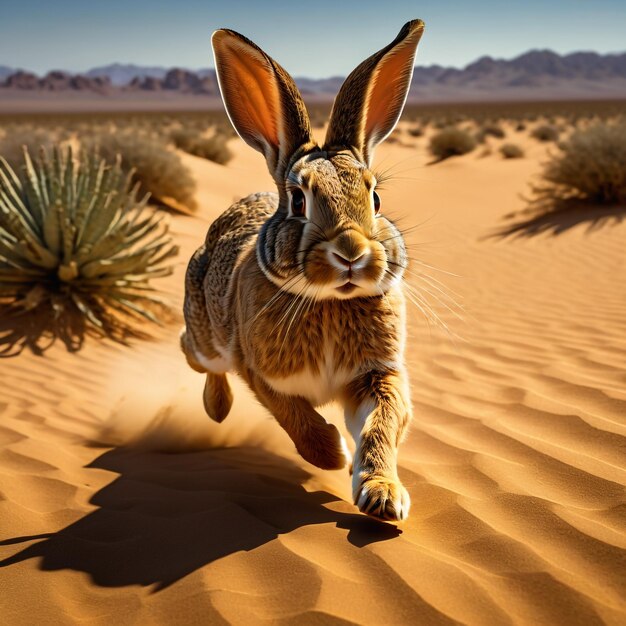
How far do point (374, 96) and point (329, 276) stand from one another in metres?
1.20

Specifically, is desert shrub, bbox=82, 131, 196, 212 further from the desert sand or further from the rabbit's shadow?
the rabbit's shadow

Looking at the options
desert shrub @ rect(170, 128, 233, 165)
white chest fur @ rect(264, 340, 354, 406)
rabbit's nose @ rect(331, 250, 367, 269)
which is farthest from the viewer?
desert shrub @ rect(170, 128, 233, 165)

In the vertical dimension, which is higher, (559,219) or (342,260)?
(342,260)

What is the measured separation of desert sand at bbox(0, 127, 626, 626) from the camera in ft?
7.42

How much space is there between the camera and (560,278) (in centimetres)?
901

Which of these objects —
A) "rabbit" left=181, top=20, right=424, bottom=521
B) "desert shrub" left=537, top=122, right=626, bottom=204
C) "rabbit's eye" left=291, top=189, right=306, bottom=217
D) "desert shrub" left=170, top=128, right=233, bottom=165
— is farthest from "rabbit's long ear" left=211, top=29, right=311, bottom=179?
"desert shrub" left=170, top=128, right=233, bottom=165

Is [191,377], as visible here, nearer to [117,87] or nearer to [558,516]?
[558,516]

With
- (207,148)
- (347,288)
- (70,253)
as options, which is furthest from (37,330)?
(207,148)

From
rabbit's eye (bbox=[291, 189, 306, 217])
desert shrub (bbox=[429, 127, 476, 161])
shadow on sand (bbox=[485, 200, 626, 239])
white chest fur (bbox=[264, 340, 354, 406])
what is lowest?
shadow on sand (bbox=[485, 200, 626, 239])

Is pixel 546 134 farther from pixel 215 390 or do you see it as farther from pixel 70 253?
pixel 215 390

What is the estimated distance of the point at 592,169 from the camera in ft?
44.0

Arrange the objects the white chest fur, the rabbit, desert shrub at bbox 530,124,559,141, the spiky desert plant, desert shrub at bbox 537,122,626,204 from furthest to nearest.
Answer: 1. desert shrub at bbox 530,124,559,141
2. desert shrub at bbox 537,122,626,204
3. the spiky desert plant
4. the white chest fur
5. the rabbit

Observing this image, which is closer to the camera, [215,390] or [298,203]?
[298,203]

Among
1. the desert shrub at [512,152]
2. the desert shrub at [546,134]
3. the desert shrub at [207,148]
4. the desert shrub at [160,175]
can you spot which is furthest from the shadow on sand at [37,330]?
the desert shrub at [546,134]
